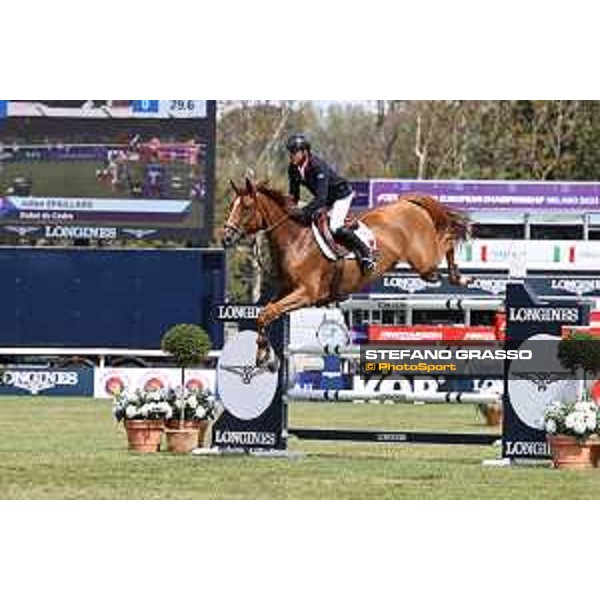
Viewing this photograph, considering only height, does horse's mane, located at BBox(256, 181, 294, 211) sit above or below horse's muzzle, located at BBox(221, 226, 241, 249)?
above

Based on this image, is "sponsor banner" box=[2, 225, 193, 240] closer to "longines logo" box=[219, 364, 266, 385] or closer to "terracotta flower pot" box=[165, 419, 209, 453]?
"terracotta flower pot" box=[165, 419, 209, 453]

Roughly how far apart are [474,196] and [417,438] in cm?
2944

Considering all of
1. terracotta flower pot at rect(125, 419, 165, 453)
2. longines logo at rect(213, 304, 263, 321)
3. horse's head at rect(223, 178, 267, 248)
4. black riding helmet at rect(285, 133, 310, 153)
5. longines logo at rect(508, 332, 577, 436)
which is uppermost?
black riding helmet at rect(285, 133, 310, 153)

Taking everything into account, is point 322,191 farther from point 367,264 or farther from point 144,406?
point 144,406

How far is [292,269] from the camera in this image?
13.9 metres

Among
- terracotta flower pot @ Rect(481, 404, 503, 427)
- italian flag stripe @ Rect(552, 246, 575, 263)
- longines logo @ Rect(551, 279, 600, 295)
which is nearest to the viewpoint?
terracotta flower pot @ Rect(481, 404, 503, 427)

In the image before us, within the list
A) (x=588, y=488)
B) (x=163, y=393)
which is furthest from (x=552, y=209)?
(x=588, y=488)

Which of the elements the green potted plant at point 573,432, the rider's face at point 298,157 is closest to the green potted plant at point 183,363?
the rider's face at point 298,157

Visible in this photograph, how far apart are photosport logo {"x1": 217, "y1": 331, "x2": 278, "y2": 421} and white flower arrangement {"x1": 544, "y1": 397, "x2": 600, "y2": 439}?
2.56 metres

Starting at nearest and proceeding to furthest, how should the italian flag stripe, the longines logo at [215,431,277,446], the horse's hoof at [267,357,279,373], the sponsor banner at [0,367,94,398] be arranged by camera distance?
the horse's hoof at [267,357,279,373], the longines logo at [215,431,277,446], the sponsor banner at [0,367,94,398], the italian flag stripe

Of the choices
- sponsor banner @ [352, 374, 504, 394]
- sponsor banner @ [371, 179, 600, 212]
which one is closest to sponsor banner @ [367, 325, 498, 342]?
sponsor banner @ [352, 374, 504, 394]

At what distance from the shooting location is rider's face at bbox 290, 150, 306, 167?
535 inches

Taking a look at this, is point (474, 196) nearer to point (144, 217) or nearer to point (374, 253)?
point (144, 217)

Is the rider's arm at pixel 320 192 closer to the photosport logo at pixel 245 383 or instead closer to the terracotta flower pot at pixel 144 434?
the photosport logo at pixel 245 383
